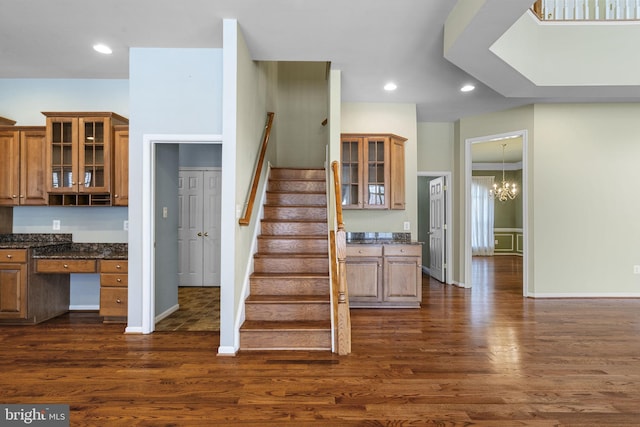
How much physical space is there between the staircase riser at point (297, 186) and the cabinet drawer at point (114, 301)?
2316 millimetres

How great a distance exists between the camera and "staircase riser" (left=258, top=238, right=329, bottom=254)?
4246 millimetres

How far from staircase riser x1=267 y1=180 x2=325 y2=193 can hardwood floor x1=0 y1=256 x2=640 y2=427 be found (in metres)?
1.98

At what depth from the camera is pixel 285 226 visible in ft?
14.6

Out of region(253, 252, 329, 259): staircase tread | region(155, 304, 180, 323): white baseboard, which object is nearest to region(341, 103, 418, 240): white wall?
region(253, 252, 329, 259): staircase tread

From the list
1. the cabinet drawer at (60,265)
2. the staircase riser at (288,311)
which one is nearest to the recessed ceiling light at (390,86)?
the staircase riser at (288,311)

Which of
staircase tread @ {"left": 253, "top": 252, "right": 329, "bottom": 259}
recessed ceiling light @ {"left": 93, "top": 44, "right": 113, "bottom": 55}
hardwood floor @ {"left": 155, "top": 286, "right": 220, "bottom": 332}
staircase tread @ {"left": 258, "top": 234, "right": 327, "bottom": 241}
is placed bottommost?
hardwood floor @ {"left": 155, "top": 286, "right": 220, "bottom": 332}

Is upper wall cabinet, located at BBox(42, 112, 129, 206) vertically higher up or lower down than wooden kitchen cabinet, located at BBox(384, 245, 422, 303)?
higher up

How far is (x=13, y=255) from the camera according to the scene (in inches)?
154

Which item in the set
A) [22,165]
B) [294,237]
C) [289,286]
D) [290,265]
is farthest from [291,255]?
[22,165]

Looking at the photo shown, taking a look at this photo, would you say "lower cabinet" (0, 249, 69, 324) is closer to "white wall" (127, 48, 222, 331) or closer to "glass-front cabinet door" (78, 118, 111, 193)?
"glass-front cabinet door" (78, 118, 111, 193)

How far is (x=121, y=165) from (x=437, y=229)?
5.49 m

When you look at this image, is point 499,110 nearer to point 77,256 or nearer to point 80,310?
point 77,256

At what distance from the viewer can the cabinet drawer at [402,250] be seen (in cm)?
488

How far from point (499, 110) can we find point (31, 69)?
22.1 ft
